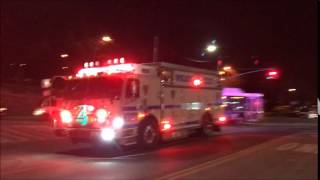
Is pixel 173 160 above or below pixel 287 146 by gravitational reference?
below

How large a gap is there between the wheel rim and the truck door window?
143 cm

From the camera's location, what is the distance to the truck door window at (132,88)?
1712 centimetres

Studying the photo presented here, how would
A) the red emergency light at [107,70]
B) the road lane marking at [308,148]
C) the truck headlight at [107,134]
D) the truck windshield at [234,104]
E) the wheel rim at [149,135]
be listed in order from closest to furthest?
1. the truck headlight at [107,134]
2. the road lane marking at [308,148]
3. the red emergency light at [107,70]
4. the wheel rim at [149,135]
5. the truck windshield at [234,104]

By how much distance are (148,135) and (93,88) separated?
102 inches

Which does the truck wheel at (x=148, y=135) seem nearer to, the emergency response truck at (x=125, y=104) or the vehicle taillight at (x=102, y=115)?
the emergency response truck at (x=125, y=104)

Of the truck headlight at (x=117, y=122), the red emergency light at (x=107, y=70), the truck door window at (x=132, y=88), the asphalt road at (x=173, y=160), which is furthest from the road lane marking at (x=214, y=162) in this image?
the red emergency light at (x=107, y=70)

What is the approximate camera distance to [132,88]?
17297 millimetres

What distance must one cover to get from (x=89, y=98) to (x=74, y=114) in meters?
0.77

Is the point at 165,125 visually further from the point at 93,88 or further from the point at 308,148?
the point at 308,148

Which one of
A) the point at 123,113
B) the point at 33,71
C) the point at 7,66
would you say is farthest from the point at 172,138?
the point at 7,66

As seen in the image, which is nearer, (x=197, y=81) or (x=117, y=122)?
(x=117, y=122)

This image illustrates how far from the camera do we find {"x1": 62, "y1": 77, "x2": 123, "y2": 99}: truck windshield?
1695cm

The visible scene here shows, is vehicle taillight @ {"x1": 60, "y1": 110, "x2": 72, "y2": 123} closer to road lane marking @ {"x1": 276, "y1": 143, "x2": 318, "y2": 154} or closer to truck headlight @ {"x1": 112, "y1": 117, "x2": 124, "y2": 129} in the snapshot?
truck headlight @ {"x1": 112, "y1": 117, "x2": 124, "y2": 129}

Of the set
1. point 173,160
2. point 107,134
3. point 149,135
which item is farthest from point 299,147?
point 107,134
